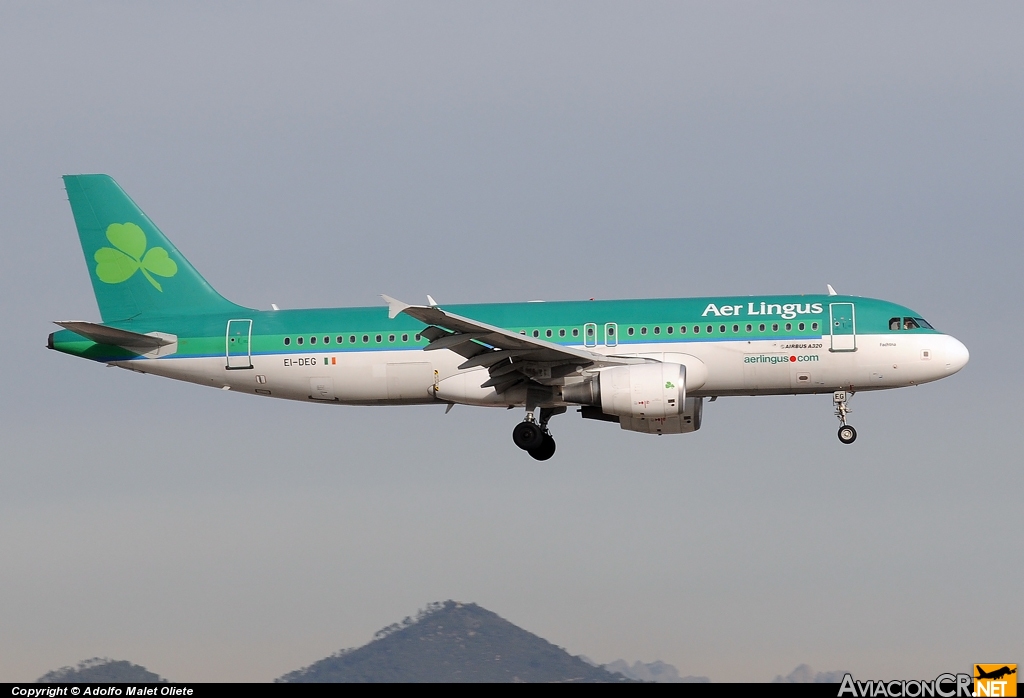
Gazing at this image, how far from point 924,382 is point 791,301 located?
16.0 ft

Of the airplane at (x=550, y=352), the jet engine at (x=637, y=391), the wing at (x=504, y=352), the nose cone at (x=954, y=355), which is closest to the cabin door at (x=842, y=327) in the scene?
the airplane at (x=550, y=352)

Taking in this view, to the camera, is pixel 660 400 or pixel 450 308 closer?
pixel 660 400

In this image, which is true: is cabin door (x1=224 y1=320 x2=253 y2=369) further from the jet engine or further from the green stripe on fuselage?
the jet engine

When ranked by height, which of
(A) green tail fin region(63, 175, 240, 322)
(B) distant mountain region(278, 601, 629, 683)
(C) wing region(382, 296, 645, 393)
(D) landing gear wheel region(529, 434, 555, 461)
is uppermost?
(A) green tail fin region(63, 175, 240, 322)

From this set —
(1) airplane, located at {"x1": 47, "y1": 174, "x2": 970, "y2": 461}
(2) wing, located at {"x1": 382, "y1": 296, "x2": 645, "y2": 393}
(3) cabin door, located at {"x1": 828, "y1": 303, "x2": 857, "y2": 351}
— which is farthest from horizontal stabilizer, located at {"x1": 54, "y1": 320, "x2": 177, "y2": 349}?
(3) cabin door, located at {"x1": 828, "y1": 303, "x2": 857, "y2": 351}

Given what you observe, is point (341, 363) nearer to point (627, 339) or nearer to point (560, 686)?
point (627, 339)

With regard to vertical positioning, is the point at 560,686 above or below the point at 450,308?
below

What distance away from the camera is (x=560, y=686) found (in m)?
29.2

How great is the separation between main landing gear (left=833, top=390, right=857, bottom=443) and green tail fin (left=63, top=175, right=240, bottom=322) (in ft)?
67.4

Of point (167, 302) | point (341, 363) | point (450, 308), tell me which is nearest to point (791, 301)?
point (450, 308)

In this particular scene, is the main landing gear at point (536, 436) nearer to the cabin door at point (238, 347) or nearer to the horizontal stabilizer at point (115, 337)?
the cabin door at point (238, 347)

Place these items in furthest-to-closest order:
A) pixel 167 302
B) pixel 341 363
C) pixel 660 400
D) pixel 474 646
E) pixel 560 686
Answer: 1. pixel 474 646
2. pixel 167 302
3. pixel 341 363
4. pixel 660 400
5. pixel 560 686

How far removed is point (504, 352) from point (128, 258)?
15269 millimetres

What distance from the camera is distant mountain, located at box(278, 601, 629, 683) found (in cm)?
12096
